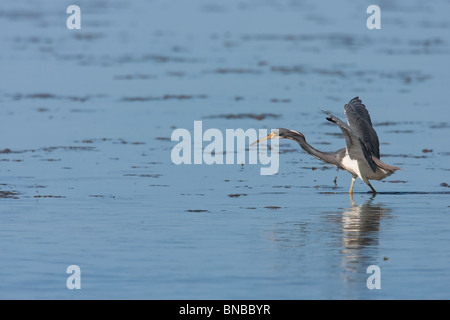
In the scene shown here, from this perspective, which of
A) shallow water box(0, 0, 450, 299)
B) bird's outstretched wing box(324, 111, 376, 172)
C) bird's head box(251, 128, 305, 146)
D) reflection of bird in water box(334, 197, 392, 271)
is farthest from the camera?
bird's head box(251, 128, 305, 146)

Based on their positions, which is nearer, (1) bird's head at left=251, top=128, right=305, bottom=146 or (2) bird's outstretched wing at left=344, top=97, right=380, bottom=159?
(2) bird's outstretched wing at left=344, top=97, right=380, bottom=159

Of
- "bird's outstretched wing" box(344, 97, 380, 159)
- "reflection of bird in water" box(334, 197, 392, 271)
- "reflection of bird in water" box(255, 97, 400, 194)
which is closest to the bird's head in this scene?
"reflection of bird in water" box(255, 97, 400, 194)

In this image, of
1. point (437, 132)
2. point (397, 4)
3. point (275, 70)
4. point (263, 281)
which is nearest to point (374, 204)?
point (263, 281)

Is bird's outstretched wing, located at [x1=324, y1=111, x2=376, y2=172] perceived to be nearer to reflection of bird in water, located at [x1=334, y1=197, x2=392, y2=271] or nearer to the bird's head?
reflection of bird in water, located at [x1=334, y1=197, x2=392, y2=271]

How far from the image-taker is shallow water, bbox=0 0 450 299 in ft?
34.7

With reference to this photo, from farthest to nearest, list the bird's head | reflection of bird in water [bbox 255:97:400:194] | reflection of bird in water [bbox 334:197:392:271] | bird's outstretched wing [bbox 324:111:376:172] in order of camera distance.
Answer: the bird's head → reflection of bird in water [bbox 255:97:400:194] → bird's outstretched wing [bbox 324:111:376:172] → reflection of bird in water [bbox 334:197:392:271]

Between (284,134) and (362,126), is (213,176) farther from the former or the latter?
Result: (362,126)

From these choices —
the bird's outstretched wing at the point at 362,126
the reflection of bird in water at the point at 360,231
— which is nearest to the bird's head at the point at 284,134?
the bird's outstretched wing at the point at 362,126

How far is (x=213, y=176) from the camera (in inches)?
636

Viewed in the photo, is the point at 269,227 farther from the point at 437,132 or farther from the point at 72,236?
the point at 437,132

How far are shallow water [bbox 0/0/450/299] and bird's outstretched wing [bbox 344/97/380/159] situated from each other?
773 millimetres

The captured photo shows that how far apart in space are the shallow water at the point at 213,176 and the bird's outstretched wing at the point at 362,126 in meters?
0.77

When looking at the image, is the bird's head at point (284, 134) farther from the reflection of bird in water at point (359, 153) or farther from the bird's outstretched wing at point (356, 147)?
the bird's outstretched wing at point (356, 147)

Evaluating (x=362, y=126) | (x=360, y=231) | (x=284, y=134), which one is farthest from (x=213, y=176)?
(x=360, y=231)
